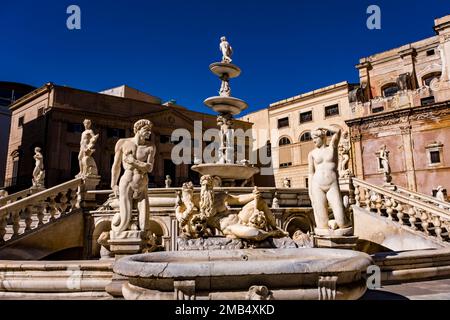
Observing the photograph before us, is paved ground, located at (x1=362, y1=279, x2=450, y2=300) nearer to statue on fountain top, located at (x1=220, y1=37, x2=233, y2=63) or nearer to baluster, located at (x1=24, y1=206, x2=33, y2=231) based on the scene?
baluster, located at (x1=24, y1=206, x2=33, y2=231)

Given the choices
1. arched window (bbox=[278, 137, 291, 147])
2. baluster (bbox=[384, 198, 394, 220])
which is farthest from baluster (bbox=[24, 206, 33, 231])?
arched window (bbox=[278, 137, 291, 147])

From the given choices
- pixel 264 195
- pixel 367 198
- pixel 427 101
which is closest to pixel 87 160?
pixel 264 195

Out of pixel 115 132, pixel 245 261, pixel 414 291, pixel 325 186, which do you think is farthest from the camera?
pixel 115 132

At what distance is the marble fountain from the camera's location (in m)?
3.16

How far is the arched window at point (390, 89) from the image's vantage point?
30.1 meters

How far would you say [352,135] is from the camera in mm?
30625

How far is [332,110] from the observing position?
1345 inches

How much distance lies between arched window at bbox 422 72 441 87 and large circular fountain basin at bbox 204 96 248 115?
22.9 m

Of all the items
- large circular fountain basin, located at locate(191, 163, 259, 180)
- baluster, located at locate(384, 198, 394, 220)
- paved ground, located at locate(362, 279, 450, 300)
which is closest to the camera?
paved ground, located at locate(362, 279, 450, 300)

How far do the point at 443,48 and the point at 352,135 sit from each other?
985cm

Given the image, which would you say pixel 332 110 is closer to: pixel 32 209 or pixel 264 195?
pixel 264 195

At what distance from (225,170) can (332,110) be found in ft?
84.4

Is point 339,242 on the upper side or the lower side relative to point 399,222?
lower
